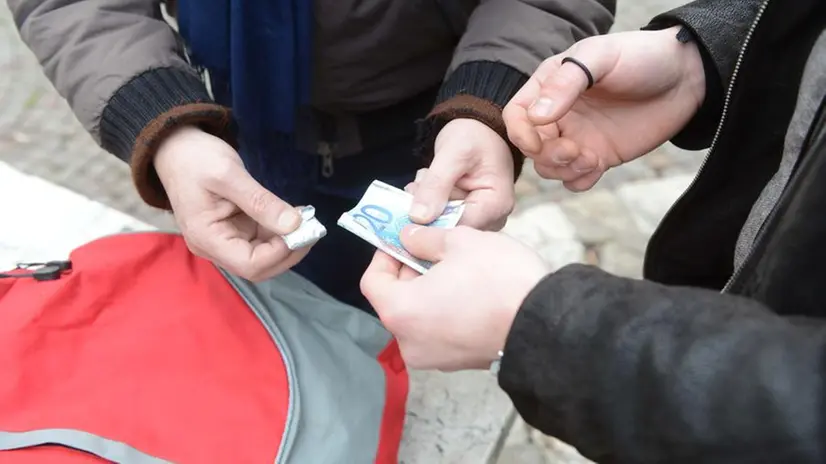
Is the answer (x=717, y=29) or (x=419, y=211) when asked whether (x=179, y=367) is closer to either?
→ (x=419, y=211)

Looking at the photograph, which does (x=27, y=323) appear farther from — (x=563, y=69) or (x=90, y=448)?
(x=563, y=69)

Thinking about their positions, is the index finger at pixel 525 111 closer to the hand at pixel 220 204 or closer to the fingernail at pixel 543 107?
the fingernail at pixel 543 107

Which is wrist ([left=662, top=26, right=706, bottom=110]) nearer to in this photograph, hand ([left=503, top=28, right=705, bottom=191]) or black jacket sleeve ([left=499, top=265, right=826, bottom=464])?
hand ([left=503, top=28, right=705, bottom=191])

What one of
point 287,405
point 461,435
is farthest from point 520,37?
point 461,435

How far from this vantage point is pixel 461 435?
1.33 m

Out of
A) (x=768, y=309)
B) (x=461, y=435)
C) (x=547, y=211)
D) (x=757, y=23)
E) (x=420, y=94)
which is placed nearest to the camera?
(x=768, y=309)

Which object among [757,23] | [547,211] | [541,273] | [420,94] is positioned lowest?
[547,211]

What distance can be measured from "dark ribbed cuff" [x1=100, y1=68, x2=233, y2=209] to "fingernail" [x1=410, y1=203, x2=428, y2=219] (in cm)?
29

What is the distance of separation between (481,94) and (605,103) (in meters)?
0.16

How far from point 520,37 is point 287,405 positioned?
22.4 inches

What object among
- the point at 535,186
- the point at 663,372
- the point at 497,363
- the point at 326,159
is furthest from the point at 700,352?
the point at 535,186

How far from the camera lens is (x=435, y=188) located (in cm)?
92

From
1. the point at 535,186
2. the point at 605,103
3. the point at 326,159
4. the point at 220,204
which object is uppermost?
the point at 605,103

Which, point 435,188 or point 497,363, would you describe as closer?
point 497,363
